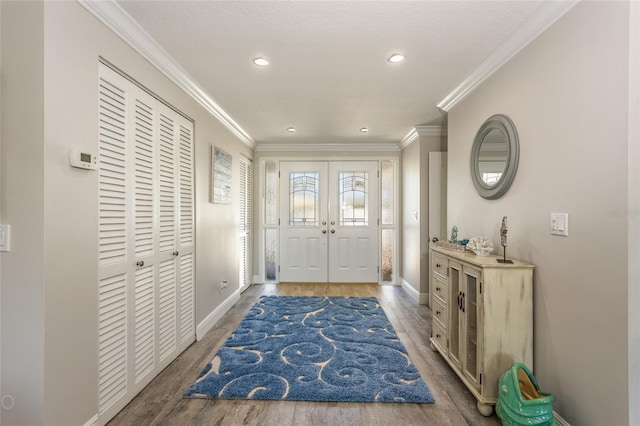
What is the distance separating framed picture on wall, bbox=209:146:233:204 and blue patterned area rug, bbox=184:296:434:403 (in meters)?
1.42

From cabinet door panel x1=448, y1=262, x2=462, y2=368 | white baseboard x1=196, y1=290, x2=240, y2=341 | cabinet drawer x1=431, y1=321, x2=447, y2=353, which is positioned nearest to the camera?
cabinet door panel x1=448, y1=262, x2=462, y2=368

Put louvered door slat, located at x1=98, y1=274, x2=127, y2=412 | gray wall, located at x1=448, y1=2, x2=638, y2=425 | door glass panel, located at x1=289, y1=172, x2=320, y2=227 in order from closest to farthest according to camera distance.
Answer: gray wall, located at x1=448, y1=2, x2=638, y2=425 → louvered door slat, located at x1=98, y1=274, x2=127, y2=412 → door glass panel, located at x1=289, y1=172, x2=320, y2=227

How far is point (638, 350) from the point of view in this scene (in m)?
1.27

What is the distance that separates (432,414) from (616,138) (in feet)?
5.85

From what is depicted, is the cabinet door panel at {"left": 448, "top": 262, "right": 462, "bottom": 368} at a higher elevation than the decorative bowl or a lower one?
lower

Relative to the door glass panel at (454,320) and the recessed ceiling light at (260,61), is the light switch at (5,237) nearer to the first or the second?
the recessed ceiling light at (260,61)

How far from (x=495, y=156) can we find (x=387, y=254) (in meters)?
3.02

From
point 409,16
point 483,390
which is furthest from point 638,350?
point 409,16

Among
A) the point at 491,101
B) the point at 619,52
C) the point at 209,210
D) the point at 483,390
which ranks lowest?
the point at 483,390

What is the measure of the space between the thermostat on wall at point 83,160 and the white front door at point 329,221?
3504mm

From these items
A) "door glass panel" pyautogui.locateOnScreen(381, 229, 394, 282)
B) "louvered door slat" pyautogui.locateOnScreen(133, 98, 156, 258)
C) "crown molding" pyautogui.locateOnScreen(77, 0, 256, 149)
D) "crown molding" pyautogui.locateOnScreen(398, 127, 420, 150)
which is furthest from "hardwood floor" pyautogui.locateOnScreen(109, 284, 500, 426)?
"crown molding" pyautogui.locateOnScreen(398, 127, 420, 150)

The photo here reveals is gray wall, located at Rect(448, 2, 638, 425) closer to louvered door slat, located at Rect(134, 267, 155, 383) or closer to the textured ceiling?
the textured ceiling

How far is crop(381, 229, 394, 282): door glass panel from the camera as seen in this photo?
503cm

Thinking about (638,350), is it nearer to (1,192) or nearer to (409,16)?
(409,16)
